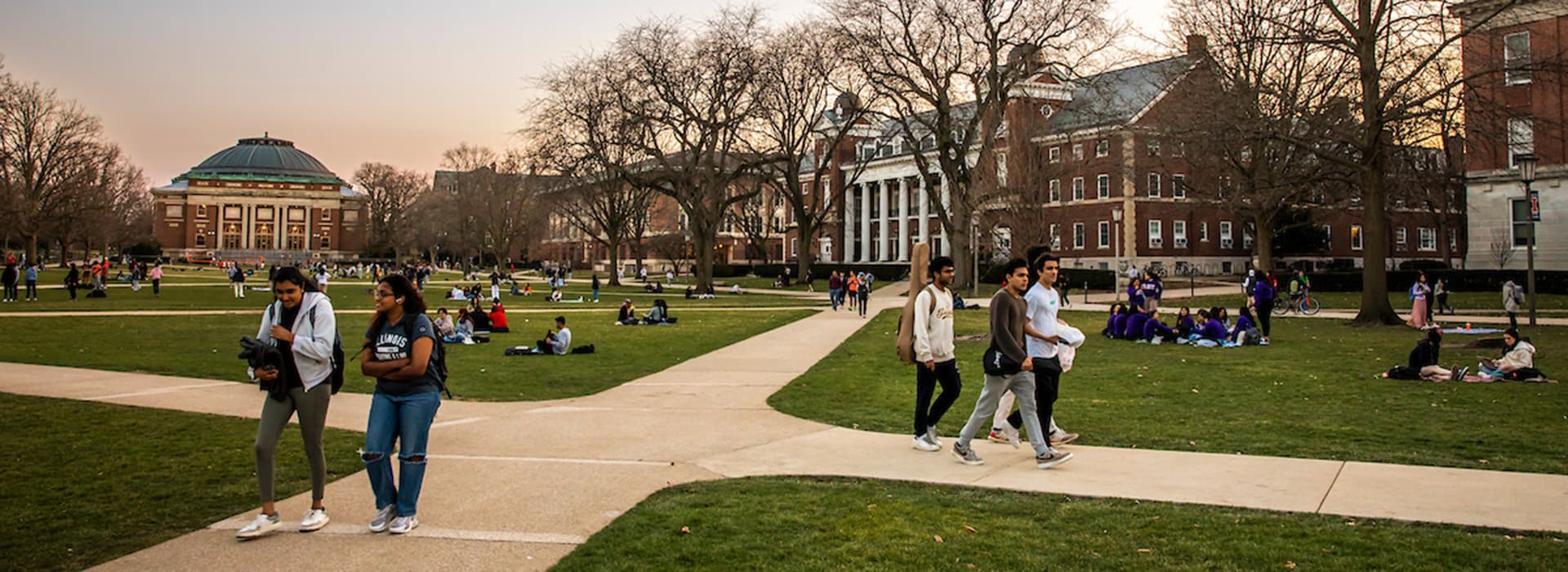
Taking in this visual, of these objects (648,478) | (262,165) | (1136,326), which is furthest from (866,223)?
(262,165)

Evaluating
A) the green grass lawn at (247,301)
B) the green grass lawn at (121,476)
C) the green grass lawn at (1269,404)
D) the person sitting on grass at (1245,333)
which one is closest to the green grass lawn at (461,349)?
the green grass lawn at (121,476)

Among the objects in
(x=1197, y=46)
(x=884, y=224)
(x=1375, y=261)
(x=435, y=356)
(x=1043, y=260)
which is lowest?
(x=435, y=356)

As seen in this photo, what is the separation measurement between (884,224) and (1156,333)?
2549 inches

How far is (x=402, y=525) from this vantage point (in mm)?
5840

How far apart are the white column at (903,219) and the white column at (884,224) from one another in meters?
1.24

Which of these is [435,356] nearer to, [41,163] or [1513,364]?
[1513,364]

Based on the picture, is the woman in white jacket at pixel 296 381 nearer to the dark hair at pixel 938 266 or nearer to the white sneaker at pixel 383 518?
the white sneaker at pixel 383 518

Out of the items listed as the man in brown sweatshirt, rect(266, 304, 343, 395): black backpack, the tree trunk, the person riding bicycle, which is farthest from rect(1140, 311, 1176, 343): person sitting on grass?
rect(266, 304, 343, 395): black backpack

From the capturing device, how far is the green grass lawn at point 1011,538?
5.05m

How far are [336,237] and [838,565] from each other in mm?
160357

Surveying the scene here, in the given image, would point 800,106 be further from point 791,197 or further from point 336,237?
point 336,237

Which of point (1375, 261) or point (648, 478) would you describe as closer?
point (648, 478)

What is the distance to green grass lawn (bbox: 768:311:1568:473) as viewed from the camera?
8.60 meters

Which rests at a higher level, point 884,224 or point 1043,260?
point 884,224
